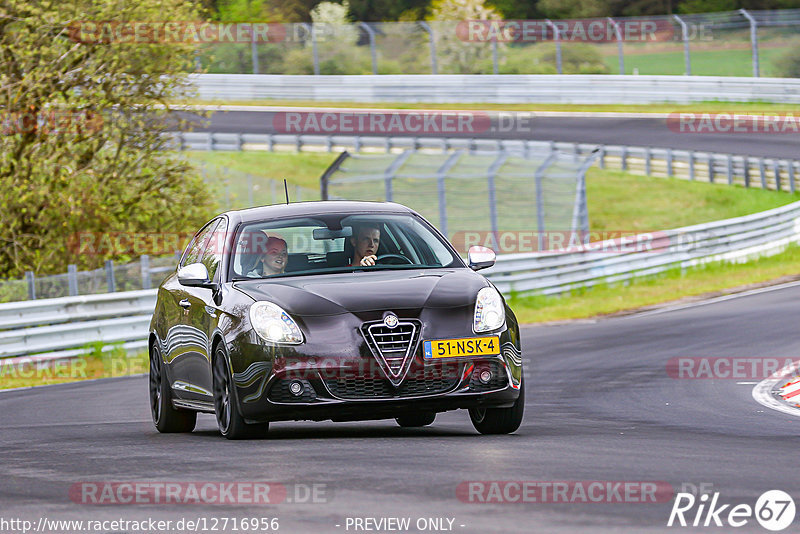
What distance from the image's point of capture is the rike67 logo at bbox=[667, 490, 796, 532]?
554 cm

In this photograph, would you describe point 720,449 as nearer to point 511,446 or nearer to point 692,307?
point 511,446

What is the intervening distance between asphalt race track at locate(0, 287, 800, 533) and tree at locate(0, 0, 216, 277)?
896cm

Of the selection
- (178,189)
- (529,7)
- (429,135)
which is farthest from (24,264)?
(529,7)

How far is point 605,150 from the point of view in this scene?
4134 cm

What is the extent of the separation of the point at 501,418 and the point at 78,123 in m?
15.4

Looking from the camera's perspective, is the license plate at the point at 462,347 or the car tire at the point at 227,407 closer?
the license plate at the point at 462,347

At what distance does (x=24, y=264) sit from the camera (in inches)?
897

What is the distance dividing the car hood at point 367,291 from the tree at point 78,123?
13954mm

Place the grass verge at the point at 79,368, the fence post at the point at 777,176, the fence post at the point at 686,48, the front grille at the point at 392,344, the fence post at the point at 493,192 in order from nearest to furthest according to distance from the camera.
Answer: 1. the front grille at the point at 392,344
2. the grass verge at the point at 79,368
3. the fence post at the point at 493,192
4. the fence post at the point at 777,176
5. the fence post at the point at 686,48

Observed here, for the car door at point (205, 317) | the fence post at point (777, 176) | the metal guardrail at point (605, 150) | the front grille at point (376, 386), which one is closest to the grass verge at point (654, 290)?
the fence post at point (777, 176)

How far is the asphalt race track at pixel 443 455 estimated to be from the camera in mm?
5906

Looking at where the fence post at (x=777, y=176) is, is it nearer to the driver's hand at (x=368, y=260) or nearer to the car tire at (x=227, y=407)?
the driver's hand at (x=368, y=260)

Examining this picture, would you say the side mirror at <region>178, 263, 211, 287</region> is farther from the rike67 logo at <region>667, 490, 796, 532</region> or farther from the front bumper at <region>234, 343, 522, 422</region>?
the rike67 logo at <region>667, 490, 796, 532</region>

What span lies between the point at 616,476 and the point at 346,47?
46310 mm
